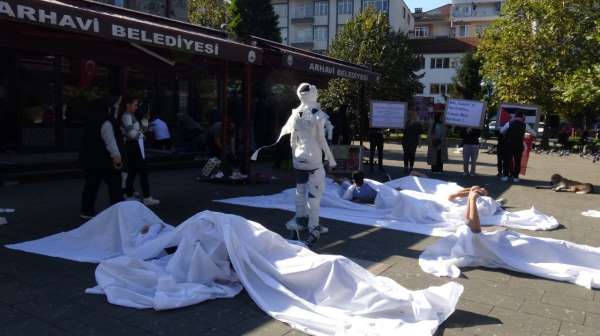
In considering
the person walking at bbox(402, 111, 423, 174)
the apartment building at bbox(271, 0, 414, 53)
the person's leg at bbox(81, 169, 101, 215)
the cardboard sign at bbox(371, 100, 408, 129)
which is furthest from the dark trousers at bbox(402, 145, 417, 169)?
the apartment building at bbox(271, 0, 414, 53)

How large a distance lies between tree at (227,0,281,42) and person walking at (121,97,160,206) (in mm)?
25830

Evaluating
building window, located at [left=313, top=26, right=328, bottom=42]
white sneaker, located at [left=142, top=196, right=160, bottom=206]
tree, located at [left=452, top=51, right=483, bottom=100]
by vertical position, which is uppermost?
building window, located at [left=313, top=26, right=328, bottom=42]

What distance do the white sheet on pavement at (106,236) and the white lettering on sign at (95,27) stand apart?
2.40 m

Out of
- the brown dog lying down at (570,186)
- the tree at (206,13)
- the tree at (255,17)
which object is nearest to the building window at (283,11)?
the tree at (255,17)

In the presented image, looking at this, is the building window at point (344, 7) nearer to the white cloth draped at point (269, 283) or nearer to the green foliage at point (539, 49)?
the green foliage at point (539, 49)

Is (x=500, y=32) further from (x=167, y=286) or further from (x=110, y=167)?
(x=167, y=286)

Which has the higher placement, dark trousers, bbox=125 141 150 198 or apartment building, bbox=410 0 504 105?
apartment building, bbox=410 0 504 105

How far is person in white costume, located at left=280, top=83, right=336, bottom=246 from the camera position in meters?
6.34

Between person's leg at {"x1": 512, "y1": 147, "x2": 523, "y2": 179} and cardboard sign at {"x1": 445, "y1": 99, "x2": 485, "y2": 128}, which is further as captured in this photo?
cardboard sign at {"x1": 445, "y1": 99, "x2": 485, "y2": 128}

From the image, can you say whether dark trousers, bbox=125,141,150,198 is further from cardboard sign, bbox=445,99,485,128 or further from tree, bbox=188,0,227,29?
tree, bbox=188,0,227,29

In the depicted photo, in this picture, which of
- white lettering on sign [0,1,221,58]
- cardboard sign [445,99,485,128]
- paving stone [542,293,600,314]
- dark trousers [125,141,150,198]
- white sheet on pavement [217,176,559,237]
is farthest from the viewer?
cardboard sign [445,99,485,128]

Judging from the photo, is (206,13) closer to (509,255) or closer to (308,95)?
(308,95)

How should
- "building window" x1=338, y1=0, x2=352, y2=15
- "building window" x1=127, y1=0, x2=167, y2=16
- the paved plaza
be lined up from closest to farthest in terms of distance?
the paved plaza < "building window" x1=127, y1=0, x2=167, y2=16 < "building window" x1=338, y1=0, x2=352, y2=15

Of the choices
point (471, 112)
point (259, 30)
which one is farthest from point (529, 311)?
point (259, 30)
